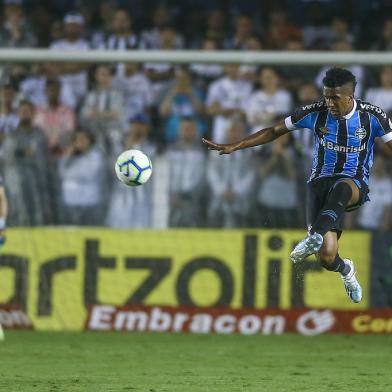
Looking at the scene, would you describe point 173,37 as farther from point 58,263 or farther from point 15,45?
point 58,263

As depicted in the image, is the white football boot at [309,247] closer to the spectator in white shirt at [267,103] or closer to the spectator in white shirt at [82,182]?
the spectator in white shirt at [267,103]

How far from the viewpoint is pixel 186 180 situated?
12.8m

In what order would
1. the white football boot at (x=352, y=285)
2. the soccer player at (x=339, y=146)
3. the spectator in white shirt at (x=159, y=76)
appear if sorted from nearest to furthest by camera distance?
the soccer player at (x=339, y=146)
the white football boot at (x=352, y=285)
the spectator in white shirt at (x=159, y=76)

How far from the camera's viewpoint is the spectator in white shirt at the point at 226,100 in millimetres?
13000

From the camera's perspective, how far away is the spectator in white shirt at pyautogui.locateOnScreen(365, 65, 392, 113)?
1297 centimetres

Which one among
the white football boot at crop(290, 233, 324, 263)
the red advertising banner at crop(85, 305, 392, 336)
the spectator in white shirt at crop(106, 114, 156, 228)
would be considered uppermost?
the spectator in white shirt at crop(106, 114, 156, 228)

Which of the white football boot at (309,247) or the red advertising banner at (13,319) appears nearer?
the white football boot at (309,247)

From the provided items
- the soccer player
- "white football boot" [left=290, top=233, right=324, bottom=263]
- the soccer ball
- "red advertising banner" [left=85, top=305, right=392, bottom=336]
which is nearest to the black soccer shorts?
the soccer player

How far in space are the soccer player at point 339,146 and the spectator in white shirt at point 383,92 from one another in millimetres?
3838

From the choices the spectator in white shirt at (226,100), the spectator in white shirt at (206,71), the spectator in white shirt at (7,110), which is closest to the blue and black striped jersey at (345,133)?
the spectator in white shirt at (226,100)

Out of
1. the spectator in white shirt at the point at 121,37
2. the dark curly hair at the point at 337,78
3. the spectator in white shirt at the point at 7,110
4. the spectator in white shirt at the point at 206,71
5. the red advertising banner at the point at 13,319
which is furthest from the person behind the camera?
the spectator in white shirt at the point at 121,37

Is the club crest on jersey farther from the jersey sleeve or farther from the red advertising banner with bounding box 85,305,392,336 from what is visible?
the red advertising banner with bounding box 85,305,392,336

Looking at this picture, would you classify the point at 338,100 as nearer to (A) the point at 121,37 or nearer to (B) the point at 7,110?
(B) the point at 7,110

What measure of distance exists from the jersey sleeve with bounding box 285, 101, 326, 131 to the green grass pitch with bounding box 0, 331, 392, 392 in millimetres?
2073
